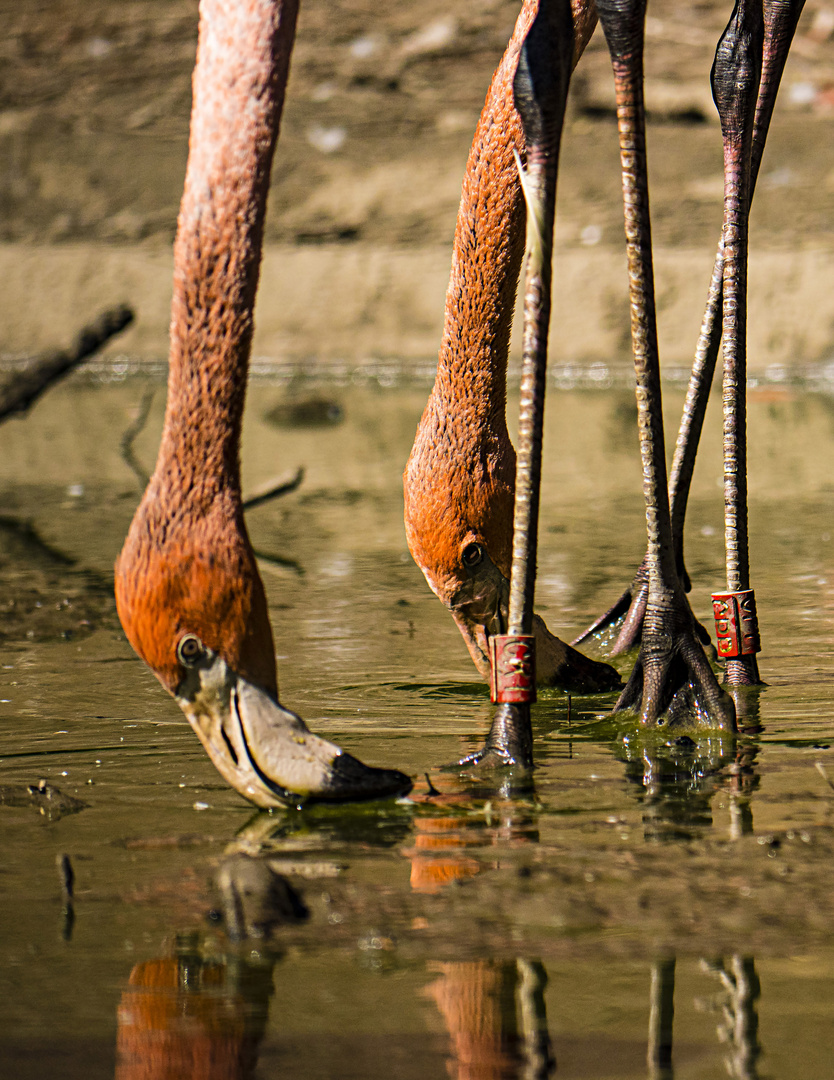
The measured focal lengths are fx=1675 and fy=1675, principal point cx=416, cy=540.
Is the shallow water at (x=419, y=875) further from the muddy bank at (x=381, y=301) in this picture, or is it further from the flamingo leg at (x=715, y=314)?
the muddy bank at (x=381, y=301)

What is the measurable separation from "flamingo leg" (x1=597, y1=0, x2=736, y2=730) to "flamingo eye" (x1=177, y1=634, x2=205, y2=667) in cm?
101

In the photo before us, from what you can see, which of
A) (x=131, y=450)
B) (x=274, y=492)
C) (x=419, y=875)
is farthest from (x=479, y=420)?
(x=131, y=450)

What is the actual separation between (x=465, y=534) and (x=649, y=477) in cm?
46

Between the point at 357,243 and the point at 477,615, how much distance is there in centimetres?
919

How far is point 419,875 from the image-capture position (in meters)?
2.63

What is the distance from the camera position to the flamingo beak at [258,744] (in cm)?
283

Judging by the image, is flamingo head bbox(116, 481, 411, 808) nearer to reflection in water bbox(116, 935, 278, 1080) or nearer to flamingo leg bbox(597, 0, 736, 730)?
reflection in water bbox(116, 935, 278, 1080)

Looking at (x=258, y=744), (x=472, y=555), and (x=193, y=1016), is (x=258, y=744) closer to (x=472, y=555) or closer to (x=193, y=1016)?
(x=193, y=1016)

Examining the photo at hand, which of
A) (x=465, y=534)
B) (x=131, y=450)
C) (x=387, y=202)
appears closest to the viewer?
(x=465, y=534)

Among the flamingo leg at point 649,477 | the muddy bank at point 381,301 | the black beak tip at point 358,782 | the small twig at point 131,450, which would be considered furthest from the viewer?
the muddy bank at point 381,301

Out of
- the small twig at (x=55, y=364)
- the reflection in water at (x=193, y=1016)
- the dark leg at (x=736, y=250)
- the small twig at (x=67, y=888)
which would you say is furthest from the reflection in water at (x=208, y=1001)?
the small twig at (x=55, y=364)

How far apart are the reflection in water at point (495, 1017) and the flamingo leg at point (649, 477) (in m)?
1.30

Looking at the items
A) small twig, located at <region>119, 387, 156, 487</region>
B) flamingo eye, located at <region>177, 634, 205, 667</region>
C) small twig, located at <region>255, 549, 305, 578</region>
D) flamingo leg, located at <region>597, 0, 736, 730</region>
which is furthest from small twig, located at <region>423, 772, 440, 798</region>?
small twig, located at <region>119, 387, 156, 487</region>

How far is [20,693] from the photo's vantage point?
398 cm
